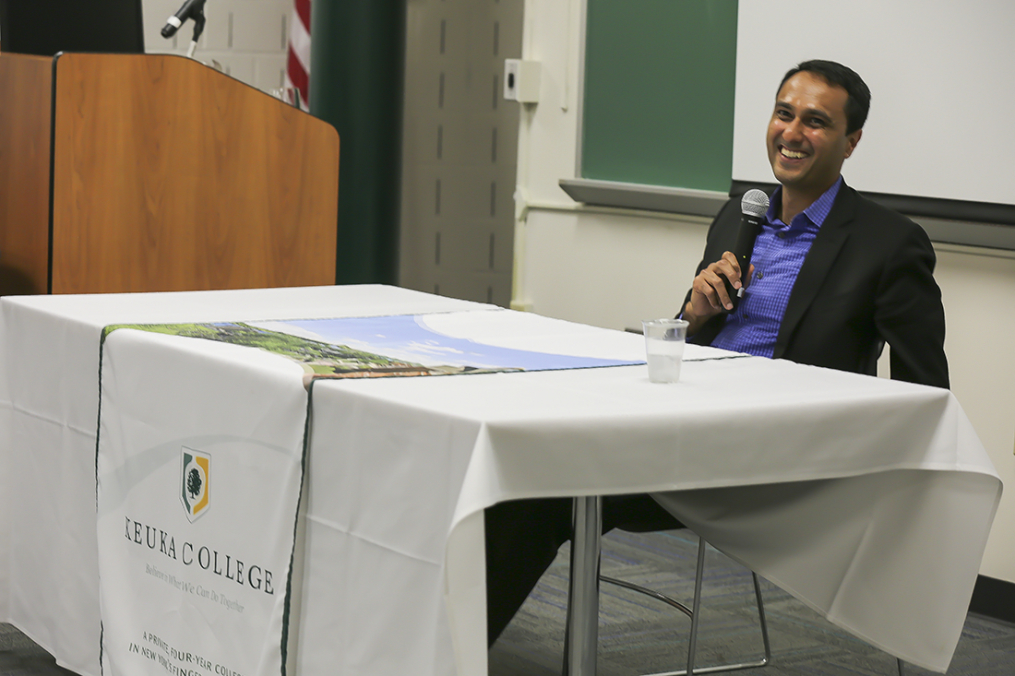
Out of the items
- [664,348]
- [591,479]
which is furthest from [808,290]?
[591,479]

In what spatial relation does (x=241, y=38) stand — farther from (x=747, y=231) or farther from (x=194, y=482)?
(x=194, y=482)

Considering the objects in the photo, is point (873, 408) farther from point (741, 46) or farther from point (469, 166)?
point (469, 166)

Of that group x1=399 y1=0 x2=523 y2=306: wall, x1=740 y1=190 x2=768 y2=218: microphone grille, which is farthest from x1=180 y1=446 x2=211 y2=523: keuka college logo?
x1=399 y1=0 x2=523 y2=306: wall

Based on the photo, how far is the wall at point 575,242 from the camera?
12.5 ft

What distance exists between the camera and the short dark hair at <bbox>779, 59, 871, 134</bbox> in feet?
8.14

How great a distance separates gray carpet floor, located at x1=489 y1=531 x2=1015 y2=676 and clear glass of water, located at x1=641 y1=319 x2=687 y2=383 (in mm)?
1001

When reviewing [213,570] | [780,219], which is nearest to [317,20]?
[780,219]

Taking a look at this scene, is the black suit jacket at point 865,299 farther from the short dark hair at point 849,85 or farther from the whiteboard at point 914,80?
the whiteboard at point 914,80

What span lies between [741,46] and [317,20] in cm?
181

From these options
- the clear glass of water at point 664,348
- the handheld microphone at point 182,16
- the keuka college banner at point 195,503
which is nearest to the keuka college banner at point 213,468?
the keuka college banner at point 195,503

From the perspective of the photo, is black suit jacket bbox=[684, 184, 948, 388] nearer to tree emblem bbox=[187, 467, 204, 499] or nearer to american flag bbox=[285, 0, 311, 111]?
tree emblem bbox=[187, 467, 204, 499]

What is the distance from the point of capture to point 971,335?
3086 millimetres

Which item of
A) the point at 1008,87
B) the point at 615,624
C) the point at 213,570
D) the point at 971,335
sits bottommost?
the point at 615,624

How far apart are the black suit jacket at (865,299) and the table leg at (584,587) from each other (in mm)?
750
